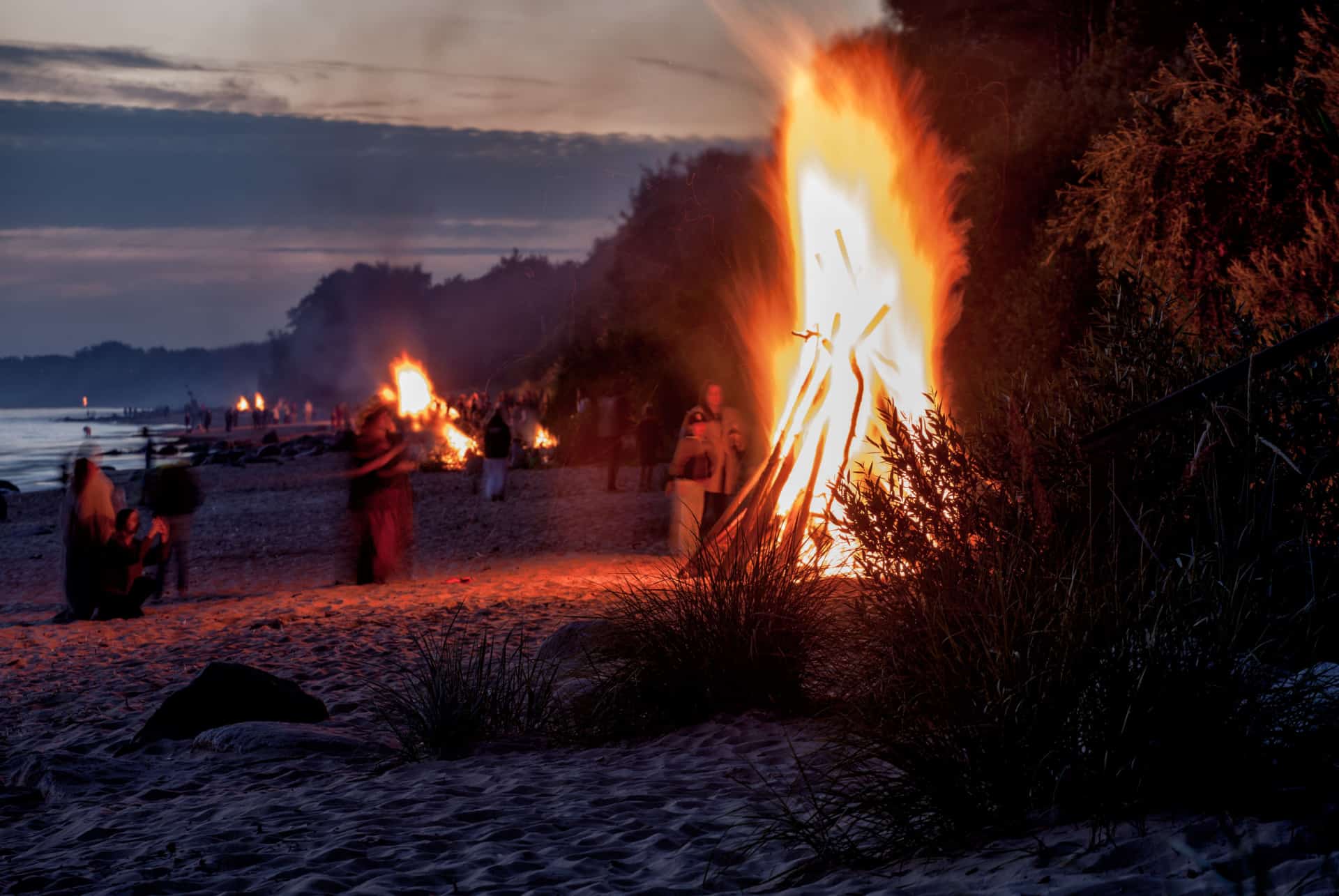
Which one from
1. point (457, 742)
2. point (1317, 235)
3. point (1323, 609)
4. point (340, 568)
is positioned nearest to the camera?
point (1323, 609)

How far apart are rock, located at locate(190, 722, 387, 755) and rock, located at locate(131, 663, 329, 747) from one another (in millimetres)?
254

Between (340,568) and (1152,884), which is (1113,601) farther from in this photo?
(340,568)

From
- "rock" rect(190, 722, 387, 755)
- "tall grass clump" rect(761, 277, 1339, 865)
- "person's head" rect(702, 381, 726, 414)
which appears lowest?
"rock" rect(190, 722, 387, 755)

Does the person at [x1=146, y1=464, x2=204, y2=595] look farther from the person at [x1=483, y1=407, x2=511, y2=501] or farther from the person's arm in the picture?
the person at [x1=483, y1=407, x2=511, y2=501]

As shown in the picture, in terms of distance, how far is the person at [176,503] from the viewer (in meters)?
13.0

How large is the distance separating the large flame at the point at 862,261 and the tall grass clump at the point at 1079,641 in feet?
13.5

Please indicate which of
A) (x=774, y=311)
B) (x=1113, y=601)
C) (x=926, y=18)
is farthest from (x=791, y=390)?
(x=926, y=18)

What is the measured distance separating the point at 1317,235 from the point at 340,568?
1203cm

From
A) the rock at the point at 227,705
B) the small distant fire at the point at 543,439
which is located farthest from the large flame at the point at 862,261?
the small distant fire at the point at 543,439

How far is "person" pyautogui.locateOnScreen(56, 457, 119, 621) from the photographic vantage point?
35.1 ft

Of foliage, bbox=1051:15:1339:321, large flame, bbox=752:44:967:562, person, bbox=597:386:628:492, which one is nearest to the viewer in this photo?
large flame, bbox=752:44:967:562

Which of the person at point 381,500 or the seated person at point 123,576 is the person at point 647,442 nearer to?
the person at point 381,500

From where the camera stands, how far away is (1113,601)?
3.95 m

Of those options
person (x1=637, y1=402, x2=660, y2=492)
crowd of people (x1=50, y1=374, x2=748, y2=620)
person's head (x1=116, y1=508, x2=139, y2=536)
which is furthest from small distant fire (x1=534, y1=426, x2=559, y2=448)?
person's head (x1=116, y1=508, x2=139, y2=536)
